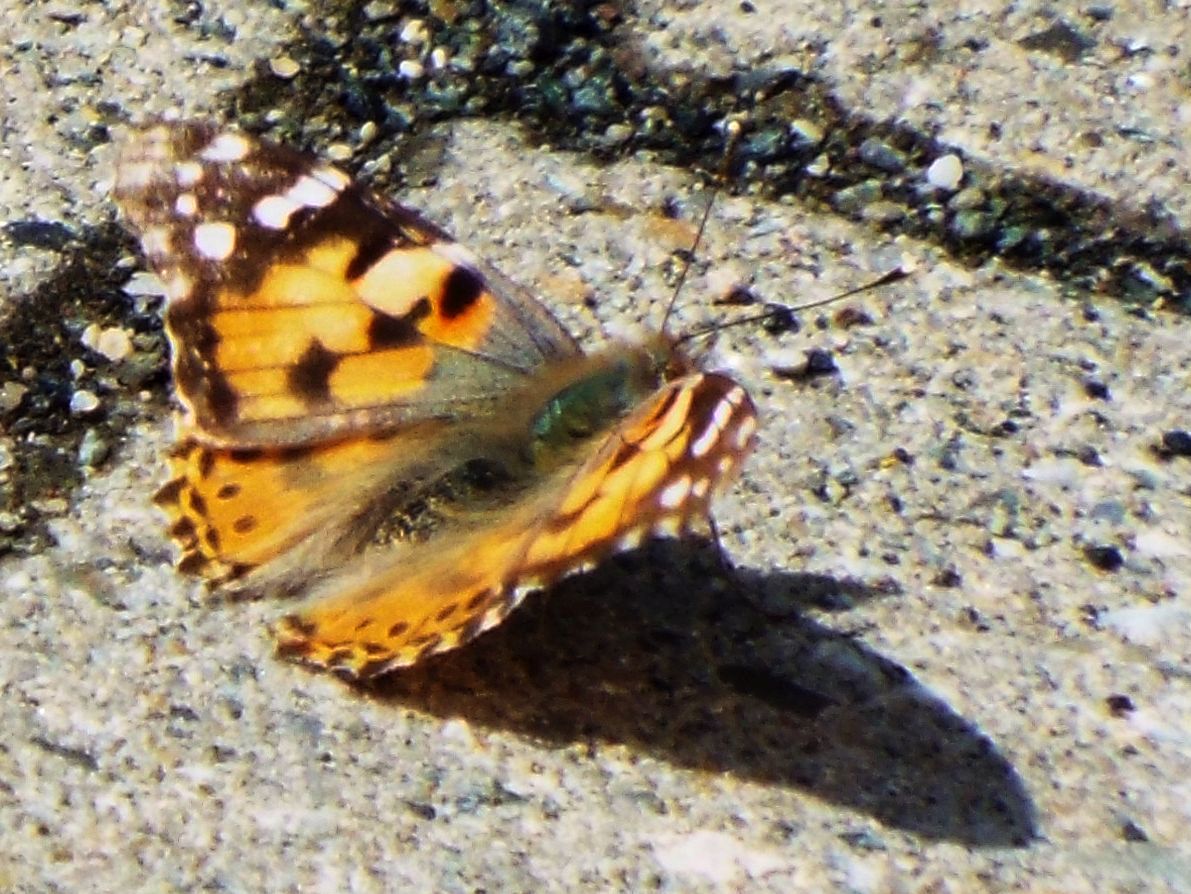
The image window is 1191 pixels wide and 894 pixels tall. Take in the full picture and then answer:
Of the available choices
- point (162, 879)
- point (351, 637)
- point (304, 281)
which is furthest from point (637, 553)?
point (162, 879)

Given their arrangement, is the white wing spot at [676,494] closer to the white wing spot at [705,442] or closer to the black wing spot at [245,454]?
the white wing spot at [705,442]

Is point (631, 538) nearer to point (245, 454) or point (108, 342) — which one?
point (245, 454)

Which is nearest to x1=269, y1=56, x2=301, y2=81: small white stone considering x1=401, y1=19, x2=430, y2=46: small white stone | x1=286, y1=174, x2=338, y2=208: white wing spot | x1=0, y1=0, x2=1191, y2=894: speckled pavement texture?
x1=0, y1=0, x2=1191, y2=894: speckled pavement texture

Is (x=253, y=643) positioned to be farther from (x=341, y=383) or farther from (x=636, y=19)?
(x=636, y=19)

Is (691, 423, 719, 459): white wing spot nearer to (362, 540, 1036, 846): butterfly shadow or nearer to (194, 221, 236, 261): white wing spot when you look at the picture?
(362, 540, 1036, 846): butterfly shadow

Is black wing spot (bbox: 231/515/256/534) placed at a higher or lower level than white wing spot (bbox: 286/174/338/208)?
lower

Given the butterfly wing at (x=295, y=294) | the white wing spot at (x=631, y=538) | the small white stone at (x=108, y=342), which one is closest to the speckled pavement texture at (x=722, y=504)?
the small white stone at (x=108, y=342)
